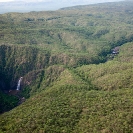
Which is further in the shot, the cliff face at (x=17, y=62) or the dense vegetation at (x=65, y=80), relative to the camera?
the cliff face at (x=17, y=62)

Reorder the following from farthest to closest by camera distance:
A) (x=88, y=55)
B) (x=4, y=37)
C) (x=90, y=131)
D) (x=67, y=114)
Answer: (x=4, y=37), (x=88, y=55), (x=67, y=114), (x=90, y=131)

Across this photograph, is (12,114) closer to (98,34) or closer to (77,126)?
(77,126)

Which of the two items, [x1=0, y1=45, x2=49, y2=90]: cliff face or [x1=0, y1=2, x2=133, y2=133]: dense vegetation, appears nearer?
[x1=0, y1=2, x2=133, y2=133]: dense vegetation

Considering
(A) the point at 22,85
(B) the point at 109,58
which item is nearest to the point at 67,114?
(A) the point at 22,85

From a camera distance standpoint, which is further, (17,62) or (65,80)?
(17,62)

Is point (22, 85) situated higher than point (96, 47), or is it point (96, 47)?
point (96, 47)

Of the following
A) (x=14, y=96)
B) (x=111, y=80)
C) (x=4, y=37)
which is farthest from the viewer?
(x=4, y=37)

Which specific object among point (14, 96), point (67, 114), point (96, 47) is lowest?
point (14, 96)

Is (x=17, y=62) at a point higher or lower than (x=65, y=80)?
higher
